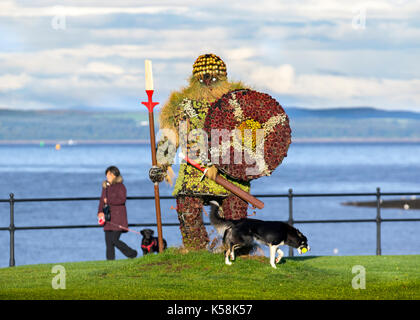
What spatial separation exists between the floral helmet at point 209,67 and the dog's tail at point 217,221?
177cm

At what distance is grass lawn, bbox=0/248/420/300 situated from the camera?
9.64 m

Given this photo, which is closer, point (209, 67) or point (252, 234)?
point (252, 234)

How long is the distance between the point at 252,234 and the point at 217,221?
1.57 feet

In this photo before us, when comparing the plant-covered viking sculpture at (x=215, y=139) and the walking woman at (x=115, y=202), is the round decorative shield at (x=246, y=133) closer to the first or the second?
the plant-covered viking sculpture at (x=215, y=139)

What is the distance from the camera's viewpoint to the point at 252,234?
10398 mm

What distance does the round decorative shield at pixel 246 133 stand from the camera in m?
10.6

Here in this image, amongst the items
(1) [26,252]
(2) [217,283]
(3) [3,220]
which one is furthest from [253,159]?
(3) [3,220]

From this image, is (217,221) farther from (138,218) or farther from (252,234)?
(138,218)

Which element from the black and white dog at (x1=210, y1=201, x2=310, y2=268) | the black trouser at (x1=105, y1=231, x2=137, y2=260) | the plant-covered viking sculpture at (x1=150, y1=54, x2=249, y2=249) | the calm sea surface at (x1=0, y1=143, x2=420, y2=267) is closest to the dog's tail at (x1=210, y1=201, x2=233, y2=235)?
the black and white dog at (x1=210, y1=201, x2=310, y2=268)

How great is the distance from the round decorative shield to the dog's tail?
470mm

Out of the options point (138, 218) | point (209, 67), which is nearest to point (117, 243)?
point (209, 67)

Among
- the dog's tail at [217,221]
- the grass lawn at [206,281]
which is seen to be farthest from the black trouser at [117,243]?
the dog's tail at [217,221]

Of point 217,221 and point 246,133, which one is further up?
point 246,133

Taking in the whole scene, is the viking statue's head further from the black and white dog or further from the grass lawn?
the grass lawn
